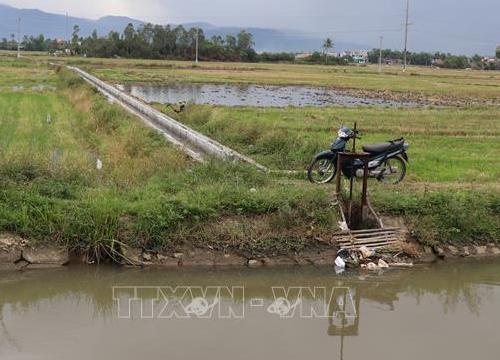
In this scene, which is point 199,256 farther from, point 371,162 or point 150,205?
point 371,162

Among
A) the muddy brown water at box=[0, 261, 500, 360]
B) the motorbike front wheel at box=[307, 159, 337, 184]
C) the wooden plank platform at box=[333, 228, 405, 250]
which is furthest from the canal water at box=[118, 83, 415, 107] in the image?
the muddy brown water at box=[0, 261, 500, 360]

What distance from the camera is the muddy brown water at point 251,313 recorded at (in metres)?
5.22

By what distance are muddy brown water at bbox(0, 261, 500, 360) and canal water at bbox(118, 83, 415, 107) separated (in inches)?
741

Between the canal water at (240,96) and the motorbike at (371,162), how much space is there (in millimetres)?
15833

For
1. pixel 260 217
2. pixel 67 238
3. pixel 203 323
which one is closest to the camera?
pixel 203 323

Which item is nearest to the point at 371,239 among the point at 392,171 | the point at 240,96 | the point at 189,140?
the point at 392,171

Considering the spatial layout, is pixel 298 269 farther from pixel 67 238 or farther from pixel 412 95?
pixel 412 95

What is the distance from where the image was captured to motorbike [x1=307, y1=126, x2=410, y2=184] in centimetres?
980

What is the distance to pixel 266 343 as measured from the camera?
5332 mm

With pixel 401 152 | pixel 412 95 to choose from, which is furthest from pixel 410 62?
pixel 401 152

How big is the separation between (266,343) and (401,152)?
19.4 feet

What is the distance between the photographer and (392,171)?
1033 cm

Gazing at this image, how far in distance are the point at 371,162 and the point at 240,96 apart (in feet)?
85.9

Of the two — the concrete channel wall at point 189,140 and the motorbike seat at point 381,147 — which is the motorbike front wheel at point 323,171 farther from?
the concrete channel wall at point 189,140
